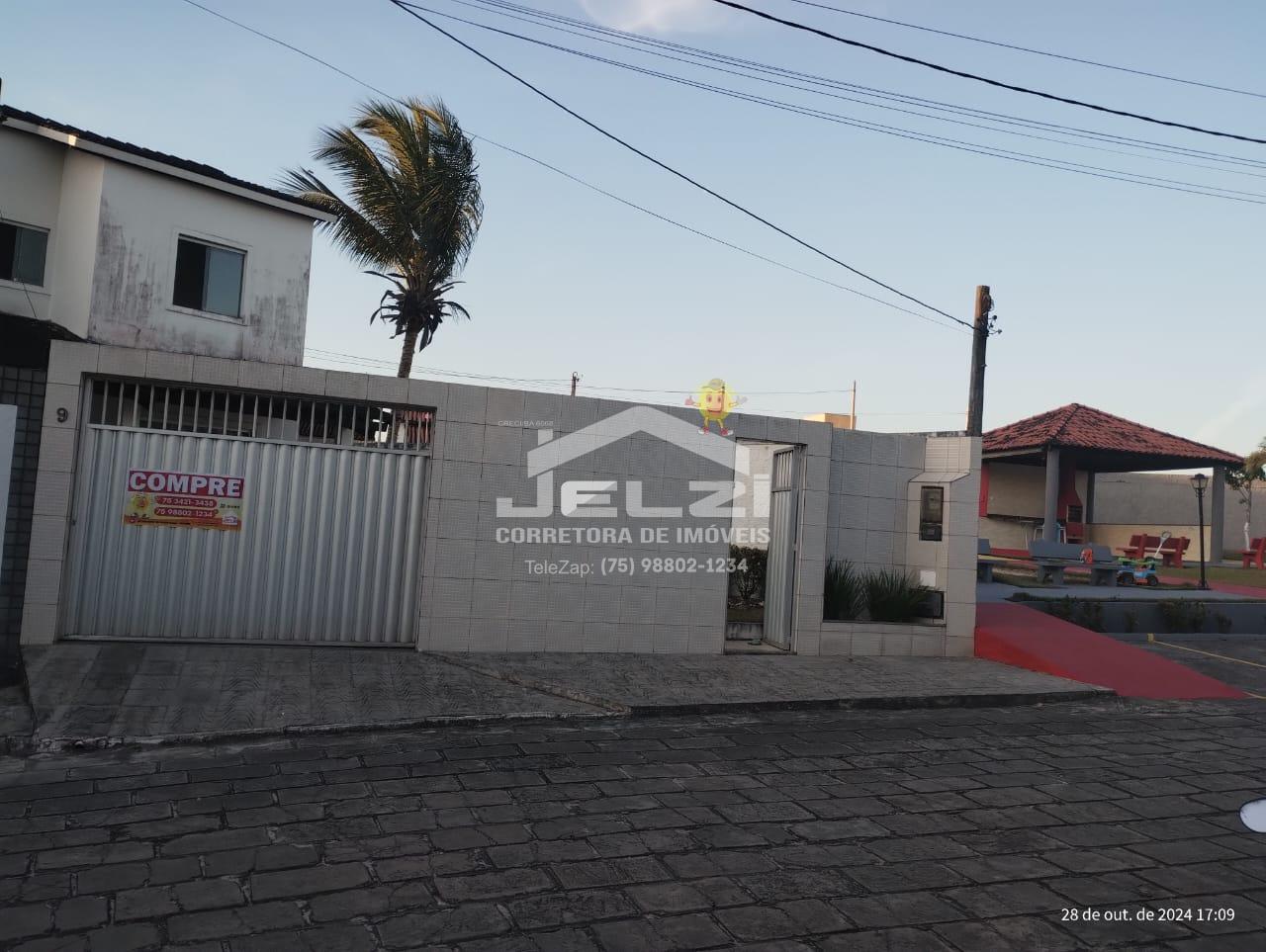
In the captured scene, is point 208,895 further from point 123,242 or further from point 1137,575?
point 1137,575

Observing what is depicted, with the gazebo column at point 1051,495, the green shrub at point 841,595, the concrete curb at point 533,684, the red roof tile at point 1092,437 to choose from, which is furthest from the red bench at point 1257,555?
the concrete curb at point 533,684

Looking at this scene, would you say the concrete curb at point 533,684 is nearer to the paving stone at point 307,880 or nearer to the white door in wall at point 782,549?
the white door in wall at point 782,549

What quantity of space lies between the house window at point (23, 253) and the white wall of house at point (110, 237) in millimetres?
81

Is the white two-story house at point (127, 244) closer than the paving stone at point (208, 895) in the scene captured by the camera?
No

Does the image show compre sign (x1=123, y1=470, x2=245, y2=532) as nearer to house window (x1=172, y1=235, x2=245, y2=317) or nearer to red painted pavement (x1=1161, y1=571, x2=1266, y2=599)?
house window (x1=172, y1=235, x2=245, y2=317)

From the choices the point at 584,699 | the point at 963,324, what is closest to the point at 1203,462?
the point at 963,324

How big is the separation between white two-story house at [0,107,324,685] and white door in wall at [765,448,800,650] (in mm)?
7317

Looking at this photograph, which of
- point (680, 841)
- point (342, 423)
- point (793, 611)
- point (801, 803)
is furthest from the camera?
point (793, 611)

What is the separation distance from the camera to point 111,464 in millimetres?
9641

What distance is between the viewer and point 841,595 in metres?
12.0

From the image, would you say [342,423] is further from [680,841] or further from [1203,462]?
[1203,462]

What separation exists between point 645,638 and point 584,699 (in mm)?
2417

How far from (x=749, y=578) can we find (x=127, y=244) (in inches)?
371

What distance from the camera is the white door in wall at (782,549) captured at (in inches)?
462
